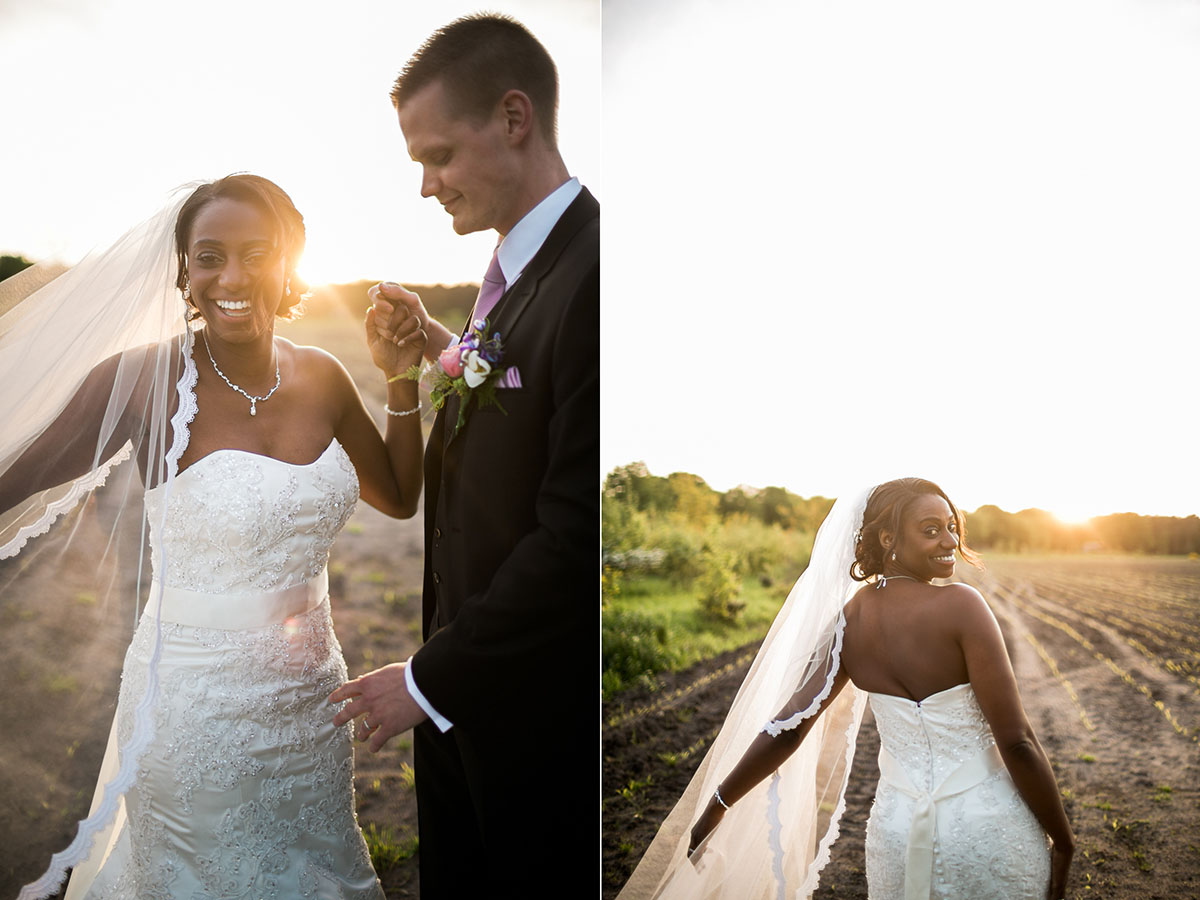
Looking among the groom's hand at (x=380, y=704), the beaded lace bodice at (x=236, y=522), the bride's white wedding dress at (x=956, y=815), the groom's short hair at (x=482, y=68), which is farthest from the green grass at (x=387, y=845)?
the groom's short hair at (x=482, y=68)

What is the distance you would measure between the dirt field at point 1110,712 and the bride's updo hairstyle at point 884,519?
34 centimetres

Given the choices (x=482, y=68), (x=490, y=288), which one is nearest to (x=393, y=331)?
(x=490, y=288)

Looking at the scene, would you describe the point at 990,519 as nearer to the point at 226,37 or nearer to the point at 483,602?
the point at 483,602

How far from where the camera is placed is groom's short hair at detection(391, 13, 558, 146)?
284 cm

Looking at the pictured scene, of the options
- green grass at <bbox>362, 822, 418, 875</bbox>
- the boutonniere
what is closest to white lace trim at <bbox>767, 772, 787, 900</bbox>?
green grass at <bbox>362, 822, 418, 875</bbox>

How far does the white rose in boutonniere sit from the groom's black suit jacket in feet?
0.26

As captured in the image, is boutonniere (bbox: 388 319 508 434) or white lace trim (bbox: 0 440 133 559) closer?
white lace trim (bbox: 0 440 133 559)

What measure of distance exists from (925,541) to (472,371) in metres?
1.45

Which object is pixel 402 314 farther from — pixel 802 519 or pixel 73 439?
pixel 802 519

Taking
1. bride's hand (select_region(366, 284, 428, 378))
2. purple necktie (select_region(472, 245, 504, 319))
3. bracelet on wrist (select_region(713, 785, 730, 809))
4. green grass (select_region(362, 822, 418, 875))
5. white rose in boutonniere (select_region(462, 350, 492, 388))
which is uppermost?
purple necktie (select_region(472, 245, 504, 319))

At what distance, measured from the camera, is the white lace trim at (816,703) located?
2.75 m

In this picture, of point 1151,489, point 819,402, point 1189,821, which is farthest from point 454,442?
point 1189,821

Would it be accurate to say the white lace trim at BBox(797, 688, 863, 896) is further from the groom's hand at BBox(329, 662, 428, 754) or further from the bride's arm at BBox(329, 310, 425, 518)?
the bride's arm at BBox(329, 310, 425, 518)

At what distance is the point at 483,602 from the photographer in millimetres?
2562
